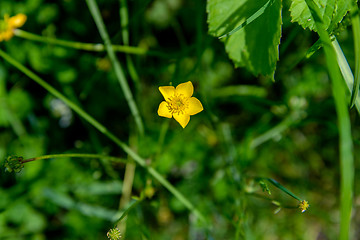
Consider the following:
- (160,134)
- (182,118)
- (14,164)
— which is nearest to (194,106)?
(182,118)

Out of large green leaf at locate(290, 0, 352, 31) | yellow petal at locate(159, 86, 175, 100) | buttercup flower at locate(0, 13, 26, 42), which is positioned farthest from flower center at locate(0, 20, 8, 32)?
large green leaf at locate(290, 0, 352, 31)

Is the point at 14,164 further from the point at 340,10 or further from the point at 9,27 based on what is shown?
the point at 340,10

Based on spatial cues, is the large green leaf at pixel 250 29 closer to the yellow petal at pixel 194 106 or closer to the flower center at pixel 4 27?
the yellow petal at pixel 194 106

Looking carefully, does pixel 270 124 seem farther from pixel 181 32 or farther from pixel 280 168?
pixel 181 32

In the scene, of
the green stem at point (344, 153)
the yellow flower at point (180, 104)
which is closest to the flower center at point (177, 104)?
the yellow flower at point (180, 104)

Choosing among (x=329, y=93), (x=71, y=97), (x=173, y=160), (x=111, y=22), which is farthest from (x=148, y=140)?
(x=329, y=93)

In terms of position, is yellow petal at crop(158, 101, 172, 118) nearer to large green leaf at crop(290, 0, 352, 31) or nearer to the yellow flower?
the yellow flower
